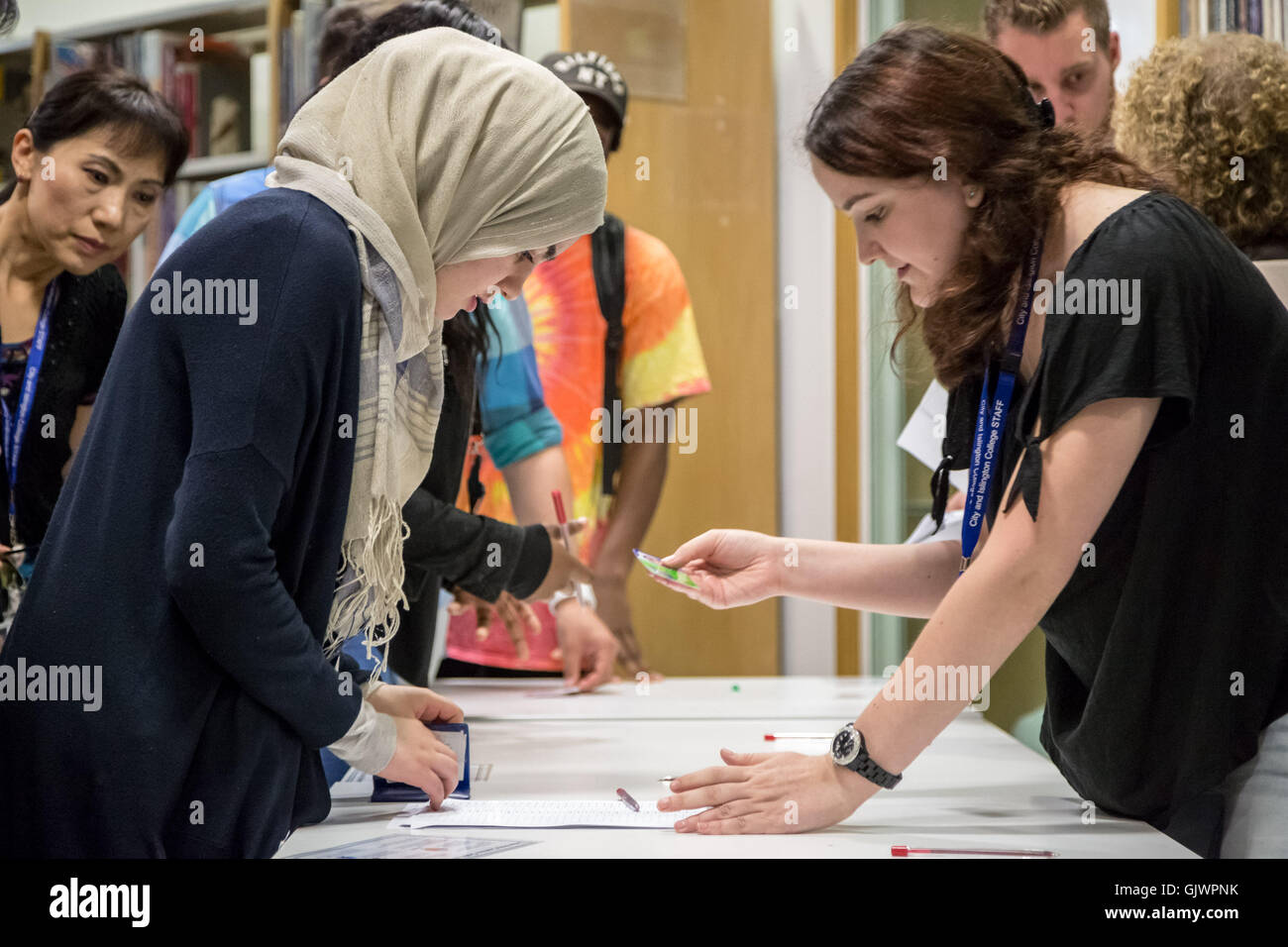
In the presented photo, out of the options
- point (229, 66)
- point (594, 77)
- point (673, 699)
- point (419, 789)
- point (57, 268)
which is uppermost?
point (229, 66)

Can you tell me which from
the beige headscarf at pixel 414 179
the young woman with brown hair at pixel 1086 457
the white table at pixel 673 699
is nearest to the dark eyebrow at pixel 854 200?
the young woman with brown hair at pixel 1086 457

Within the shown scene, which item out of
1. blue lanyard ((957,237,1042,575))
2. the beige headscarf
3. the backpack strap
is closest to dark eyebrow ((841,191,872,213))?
blue lanyard ((957,237,1042,575))

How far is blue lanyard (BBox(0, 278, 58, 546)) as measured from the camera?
1.43 m

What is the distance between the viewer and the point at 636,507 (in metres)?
2.41

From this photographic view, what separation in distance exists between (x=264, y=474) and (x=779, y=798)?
53 cm

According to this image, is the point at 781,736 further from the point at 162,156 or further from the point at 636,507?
the point at 162,156

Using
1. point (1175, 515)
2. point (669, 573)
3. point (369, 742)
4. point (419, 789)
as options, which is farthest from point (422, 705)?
point (1175, 515)

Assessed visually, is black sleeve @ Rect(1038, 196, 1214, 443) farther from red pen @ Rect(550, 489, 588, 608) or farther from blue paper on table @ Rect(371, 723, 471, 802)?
red pen @ Rect(550, 489, 588, 608)

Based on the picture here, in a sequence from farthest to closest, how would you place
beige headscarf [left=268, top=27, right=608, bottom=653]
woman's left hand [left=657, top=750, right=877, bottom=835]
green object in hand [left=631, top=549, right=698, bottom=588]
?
green object in hand [left=631, top=549, right=698, bottom=588] < woman's left hand [left=657, top=750, right=877, bottom=835] < beige headscarf [left=268, top=27, right=608, bottom=653]

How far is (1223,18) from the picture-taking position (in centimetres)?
160

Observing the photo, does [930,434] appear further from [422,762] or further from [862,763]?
[422,762]

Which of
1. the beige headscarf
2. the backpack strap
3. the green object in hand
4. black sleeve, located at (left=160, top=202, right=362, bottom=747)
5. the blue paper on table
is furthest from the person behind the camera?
the backpack strap

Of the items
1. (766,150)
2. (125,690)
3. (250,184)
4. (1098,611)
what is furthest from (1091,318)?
(766,150)

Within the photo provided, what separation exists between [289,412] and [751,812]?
53 cm
